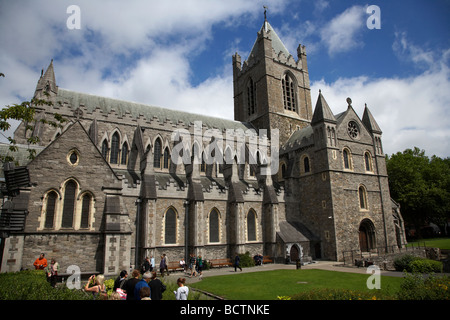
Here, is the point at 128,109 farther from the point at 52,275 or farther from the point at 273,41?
the point at 273,41

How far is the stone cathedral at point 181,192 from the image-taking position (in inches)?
582

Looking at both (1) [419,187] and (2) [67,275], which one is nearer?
(2) [67,275]

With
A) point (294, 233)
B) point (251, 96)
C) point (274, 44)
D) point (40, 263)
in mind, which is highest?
point (274, 44)

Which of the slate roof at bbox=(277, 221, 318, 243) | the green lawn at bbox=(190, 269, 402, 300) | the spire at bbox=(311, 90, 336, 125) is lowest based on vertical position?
the green lawn at bbox=(190, 269, 402, 300)

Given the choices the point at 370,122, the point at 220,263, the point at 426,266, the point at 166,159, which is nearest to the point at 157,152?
the point at 166,159

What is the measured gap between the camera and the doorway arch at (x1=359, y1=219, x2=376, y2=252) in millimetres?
28928

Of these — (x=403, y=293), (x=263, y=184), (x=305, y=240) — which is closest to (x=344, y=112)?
(x=263, y=184)

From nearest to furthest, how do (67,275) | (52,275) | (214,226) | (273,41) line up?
(52,275) < (67,275) < (214,226) < (273,41)

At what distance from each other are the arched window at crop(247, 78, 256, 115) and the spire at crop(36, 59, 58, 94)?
24.7 meters

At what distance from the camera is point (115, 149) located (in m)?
25.8

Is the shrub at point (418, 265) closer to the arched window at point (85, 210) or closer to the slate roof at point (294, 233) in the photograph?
the slate roof at point (294, 233)

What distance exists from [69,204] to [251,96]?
31.8m

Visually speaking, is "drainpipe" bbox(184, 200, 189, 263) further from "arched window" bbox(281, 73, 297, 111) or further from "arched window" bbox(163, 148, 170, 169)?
"arched window" bbox(281, 73, 297, 111)

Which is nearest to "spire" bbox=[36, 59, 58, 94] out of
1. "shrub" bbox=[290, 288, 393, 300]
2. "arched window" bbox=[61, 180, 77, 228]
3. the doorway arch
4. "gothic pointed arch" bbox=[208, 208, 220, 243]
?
"arched window" bbox=[61, 180, 77, 228]
